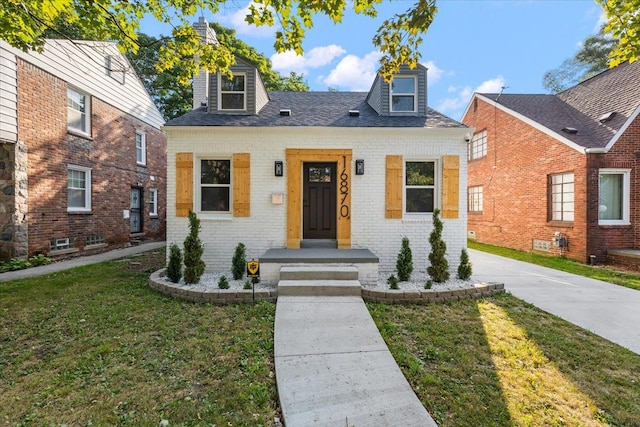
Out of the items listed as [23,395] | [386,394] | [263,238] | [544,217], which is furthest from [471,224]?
[23,395]

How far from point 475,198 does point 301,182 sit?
37.7 feet

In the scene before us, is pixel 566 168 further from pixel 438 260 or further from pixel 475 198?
pixel 438 260

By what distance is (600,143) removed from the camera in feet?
28.6

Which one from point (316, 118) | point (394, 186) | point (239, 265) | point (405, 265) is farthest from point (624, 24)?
point (239, 265)

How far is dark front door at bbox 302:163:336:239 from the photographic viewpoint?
7578 mm

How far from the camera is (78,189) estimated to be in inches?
384

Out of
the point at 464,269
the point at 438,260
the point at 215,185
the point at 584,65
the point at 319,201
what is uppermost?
the point at 584,65

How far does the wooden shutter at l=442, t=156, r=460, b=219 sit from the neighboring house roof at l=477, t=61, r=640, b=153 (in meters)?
5.15

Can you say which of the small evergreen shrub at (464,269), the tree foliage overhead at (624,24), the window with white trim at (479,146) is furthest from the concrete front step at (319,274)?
the window with white trim at (479,146)

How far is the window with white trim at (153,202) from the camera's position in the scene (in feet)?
45.6

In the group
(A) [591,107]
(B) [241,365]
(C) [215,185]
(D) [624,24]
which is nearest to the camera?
(B) [241,365]

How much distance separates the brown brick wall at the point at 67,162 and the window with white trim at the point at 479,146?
52.9 ft

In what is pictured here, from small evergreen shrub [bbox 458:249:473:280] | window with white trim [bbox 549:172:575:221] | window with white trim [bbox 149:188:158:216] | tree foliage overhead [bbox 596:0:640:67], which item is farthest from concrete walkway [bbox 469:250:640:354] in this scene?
window with white trim [bbox 149:188:158:216]

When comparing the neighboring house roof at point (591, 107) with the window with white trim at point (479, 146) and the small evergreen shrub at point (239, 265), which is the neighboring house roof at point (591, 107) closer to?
the window with white trim at point (479, 146)
